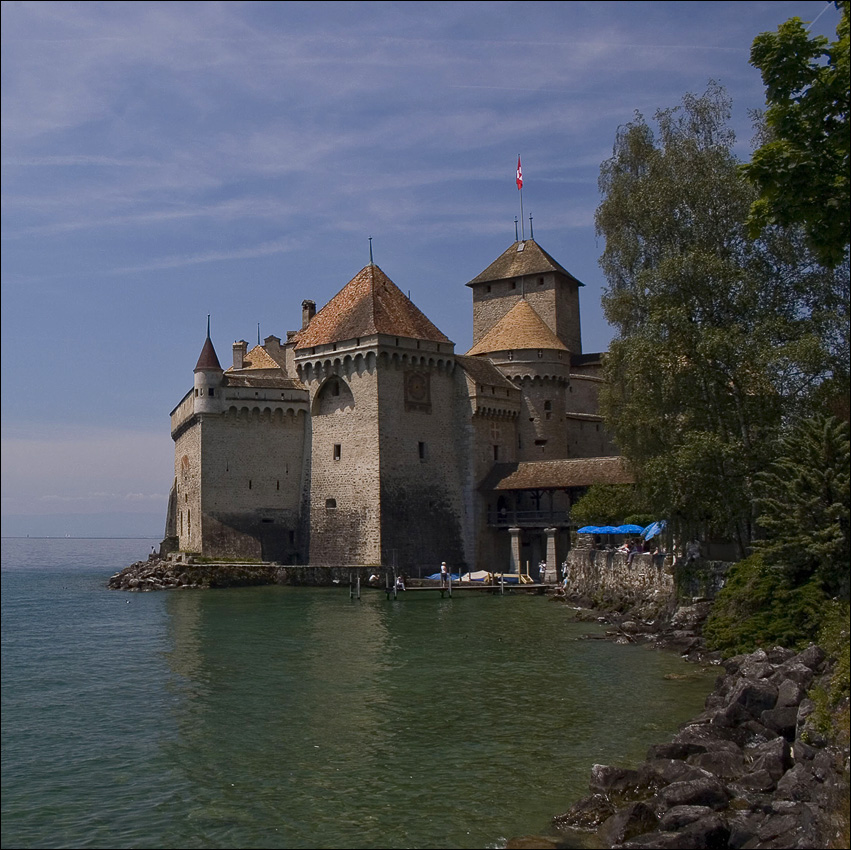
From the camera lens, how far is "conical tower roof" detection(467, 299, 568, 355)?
159 ft

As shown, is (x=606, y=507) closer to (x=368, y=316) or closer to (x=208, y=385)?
(x=368, y=316)

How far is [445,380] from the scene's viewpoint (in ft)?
148

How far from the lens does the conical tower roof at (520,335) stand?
4856 centimetres

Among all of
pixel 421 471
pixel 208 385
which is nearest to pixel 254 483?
pixel 208 385

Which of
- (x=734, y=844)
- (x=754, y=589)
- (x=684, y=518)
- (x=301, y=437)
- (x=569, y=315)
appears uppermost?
(x=569, y=315)

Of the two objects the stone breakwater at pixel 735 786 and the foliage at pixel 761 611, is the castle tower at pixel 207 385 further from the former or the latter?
the stone breakwater at pixel 735 786

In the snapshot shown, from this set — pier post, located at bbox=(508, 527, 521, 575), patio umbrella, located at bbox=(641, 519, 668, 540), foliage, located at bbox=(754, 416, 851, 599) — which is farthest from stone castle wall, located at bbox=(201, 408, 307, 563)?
foliage, located at bbox=(754, 416, 851, 599)

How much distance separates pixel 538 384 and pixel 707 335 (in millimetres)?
24746

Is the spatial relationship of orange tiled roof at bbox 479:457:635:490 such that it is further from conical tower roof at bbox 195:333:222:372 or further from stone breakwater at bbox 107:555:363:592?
conical tower roof at bbox 195:333:222:372

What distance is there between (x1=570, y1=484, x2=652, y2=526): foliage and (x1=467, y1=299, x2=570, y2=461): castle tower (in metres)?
9.62

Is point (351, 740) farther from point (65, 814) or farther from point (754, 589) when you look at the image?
point (754, 589)

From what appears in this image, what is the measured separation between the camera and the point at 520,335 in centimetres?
4900

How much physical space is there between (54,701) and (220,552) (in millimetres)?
29312

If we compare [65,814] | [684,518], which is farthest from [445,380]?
[65,814]
